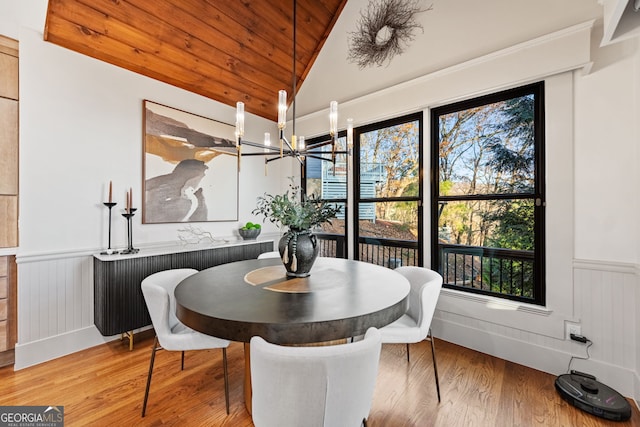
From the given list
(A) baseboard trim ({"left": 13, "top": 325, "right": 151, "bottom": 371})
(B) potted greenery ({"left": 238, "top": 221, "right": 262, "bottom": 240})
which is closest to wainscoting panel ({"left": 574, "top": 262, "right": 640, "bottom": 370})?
(B) potted greenery ({"left": 238, "top": 221, "right": 262, "bottom": 240})

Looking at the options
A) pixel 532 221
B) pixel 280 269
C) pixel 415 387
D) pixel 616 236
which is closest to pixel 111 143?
pixel 280 269

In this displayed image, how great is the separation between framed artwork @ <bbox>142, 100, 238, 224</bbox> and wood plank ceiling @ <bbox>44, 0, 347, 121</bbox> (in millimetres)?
420

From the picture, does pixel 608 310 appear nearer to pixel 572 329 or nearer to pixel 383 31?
pixel 572 329

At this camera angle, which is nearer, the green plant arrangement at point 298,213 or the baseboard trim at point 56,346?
the green plant arrangement at point 298,213

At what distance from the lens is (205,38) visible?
284 centimetres

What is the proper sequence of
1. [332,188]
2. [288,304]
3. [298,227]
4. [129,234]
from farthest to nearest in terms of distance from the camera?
[332,188], [129,234], [298,227], [288,304]

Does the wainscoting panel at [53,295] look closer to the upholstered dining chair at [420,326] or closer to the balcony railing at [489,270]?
the upholstered dining chair at [420,326]

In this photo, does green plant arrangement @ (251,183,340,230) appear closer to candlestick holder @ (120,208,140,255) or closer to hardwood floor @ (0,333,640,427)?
hardwood floor @ (0,333,640,427)

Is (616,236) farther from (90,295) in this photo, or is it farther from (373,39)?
(90,295)

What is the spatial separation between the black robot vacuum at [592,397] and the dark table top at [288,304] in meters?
1.26

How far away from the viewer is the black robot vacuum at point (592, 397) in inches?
64.5

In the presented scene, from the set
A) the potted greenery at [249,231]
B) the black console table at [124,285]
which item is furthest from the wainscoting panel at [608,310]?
the black console table at [124,285]

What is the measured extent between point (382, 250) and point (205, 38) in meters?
2.93

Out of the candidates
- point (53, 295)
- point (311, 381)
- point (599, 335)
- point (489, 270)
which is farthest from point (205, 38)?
point (599, 335)
